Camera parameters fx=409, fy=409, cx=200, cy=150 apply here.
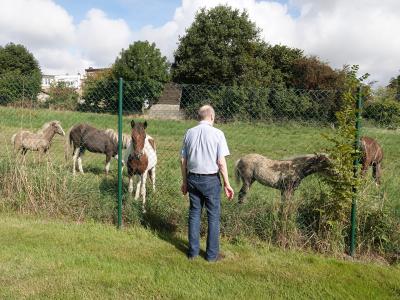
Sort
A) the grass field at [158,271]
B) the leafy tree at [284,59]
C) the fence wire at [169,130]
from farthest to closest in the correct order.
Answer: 1. the leafy tree at [284,59]
2. the fence wire at [169,130]
3. the grass field at [158,271]

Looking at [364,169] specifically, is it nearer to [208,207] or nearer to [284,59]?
[208,207]

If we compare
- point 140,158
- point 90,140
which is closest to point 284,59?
point 90,140

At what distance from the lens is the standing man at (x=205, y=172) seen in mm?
5320

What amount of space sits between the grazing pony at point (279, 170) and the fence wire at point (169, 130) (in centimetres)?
21

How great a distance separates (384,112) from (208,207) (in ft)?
10.9

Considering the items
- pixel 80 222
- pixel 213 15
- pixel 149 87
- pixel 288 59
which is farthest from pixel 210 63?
pixel 80 222

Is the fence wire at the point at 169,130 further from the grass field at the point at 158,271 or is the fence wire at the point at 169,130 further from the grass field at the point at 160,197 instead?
the grass field at the point at 158,271

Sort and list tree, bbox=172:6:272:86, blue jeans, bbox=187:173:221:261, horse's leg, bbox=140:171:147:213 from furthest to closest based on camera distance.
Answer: tree, bbox=172:6:272:86
horse's leg, bbox=140:171:147:213
blue jeans, bbox=187:173:221:261

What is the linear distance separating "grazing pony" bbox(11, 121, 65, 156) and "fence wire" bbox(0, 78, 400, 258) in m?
0.55

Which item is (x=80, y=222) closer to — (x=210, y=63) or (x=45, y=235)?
(x=45, y=235)

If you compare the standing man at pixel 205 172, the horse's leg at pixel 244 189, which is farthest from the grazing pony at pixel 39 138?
the standing man at pixel 205 172

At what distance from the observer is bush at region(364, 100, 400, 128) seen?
6.32 metres

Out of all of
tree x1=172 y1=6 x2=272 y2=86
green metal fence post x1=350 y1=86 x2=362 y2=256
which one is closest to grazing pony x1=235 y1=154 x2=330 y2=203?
green metal fence post x1=350 y1=86 x2=362 y2=256

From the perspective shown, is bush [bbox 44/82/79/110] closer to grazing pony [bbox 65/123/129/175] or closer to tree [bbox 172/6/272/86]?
grazing pony [bbox 65/123/129/175]
